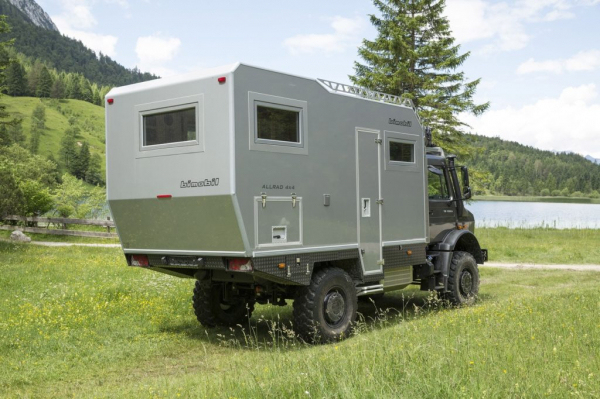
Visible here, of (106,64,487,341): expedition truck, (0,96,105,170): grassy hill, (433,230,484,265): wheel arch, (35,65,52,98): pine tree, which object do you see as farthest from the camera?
(35,65,52,98): pine tree

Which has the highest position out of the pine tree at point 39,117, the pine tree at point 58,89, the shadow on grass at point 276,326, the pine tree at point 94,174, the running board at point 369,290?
the pine tree at point 58,89

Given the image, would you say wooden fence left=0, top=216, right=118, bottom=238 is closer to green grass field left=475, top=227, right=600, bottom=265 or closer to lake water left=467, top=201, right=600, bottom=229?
green grass field left=475, top=227, right=600, bottom=265

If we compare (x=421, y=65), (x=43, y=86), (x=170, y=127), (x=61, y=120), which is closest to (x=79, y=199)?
(x=421, y=65)

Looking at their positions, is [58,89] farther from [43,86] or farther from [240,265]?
[240,265]

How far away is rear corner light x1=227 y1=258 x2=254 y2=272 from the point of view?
292 inches

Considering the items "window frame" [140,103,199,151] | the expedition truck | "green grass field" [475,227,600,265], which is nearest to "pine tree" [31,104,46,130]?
"green grass field" [475,227,600,265]

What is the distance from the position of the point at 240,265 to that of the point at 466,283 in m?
5.18

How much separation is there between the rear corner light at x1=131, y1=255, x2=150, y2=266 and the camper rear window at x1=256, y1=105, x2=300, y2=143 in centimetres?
245

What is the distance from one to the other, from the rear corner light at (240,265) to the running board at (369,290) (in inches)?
83.1

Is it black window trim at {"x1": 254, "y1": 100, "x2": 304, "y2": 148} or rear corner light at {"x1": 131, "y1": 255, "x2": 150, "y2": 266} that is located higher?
black window trim at {"x1": 254, "y1": 100, "x2": 304, "y2": 148}

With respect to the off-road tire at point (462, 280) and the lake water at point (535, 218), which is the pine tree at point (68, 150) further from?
the off-road tire at point (462, 280)

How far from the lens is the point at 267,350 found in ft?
25.5

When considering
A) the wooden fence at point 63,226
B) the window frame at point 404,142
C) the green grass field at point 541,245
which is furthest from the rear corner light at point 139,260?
the wooden fence at point 63,226

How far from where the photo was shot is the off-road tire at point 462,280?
34.9 feet
